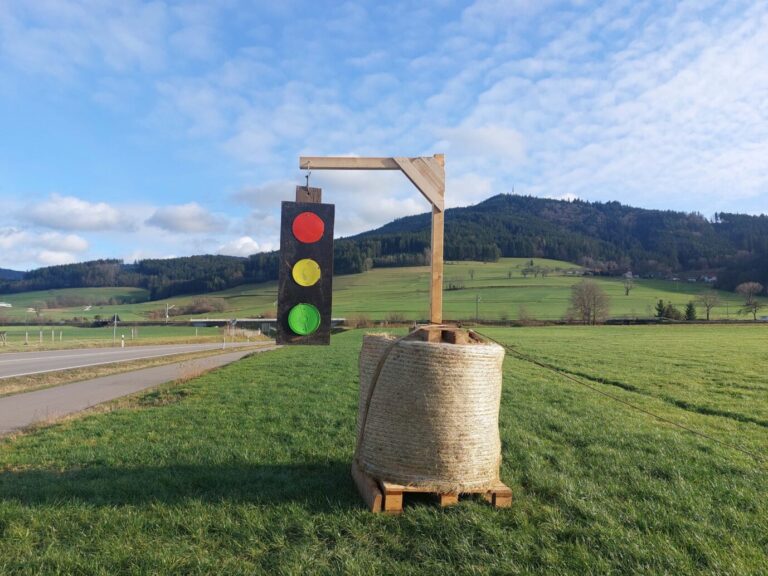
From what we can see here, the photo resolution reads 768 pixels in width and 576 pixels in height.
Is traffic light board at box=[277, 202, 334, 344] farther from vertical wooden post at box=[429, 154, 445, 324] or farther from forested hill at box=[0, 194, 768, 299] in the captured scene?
forested hill at box=[0, 194, 768, 299]

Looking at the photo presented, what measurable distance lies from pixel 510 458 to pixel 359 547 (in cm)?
281

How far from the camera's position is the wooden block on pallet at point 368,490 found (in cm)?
441

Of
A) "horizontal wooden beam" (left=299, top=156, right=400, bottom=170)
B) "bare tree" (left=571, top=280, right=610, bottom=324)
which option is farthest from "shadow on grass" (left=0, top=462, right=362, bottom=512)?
"bare tree" (left=571, top=280, right=610, bottom=324)

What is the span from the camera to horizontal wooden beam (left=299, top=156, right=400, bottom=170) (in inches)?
223

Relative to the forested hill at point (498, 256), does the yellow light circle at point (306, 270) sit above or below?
below

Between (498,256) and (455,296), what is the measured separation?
47.9m

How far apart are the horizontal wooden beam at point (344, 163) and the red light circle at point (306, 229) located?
70 centimetres

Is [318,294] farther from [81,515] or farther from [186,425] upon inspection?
[186,425]

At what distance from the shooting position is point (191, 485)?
5.24m

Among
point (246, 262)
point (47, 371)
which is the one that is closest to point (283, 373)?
point (47, 371)

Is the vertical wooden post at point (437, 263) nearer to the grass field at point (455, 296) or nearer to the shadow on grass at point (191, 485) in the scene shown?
the shadow on grass at point (191, 485)

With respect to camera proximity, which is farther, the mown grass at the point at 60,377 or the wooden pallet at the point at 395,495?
the mown grass at the point at 60,377

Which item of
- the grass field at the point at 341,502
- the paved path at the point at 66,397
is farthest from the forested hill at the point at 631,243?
the grass field at the point at 341,502

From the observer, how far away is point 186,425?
8352 millimetres
